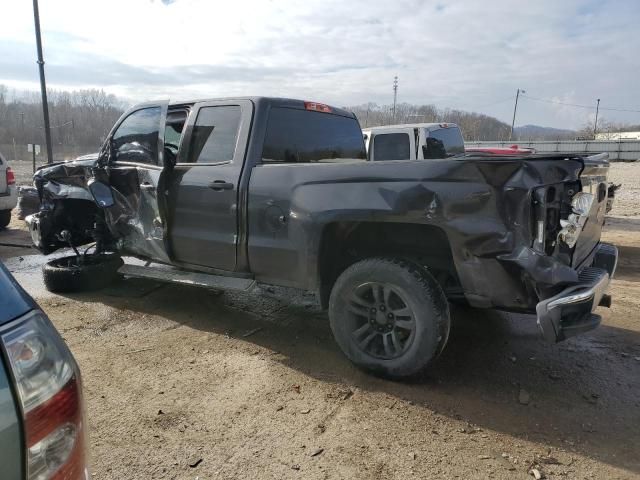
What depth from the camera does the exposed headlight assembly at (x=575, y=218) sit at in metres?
2.99

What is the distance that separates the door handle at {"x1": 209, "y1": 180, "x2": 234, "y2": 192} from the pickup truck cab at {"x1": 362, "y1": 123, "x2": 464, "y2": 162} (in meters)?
5.30

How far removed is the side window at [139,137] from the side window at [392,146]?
520 cm

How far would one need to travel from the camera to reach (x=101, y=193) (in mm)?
5141

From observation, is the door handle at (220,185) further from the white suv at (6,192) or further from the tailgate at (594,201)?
the white suv at (6,192)

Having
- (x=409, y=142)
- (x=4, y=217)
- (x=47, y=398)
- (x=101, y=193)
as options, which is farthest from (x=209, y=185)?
(x=4, y=217)

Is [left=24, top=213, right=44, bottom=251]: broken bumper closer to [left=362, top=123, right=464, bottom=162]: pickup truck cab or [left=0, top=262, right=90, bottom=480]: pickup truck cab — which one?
[left=0, top=262, right=90, bottom=480]: pickup truck cab

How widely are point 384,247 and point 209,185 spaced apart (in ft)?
5.34

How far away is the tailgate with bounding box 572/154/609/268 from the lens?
3.24m

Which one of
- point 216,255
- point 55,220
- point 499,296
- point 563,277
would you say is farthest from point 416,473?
point 55,220

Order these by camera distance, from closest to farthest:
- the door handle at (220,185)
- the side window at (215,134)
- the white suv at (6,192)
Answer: the door handle at (220,185), the side window at (215,134), the white suv at (6,192)

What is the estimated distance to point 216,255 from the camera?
4.39 m

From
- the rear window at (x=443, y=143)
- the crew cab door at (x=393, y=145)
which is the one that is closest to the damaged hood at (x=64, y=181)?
the crew cab door at (x=393, y=145)

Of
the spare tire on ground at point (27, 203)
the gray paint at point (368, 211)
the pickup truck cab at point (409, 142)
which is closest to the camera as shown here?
the gray paint at point (368, 211)

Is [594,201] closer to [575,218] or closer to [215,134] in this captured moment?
[575,218]
